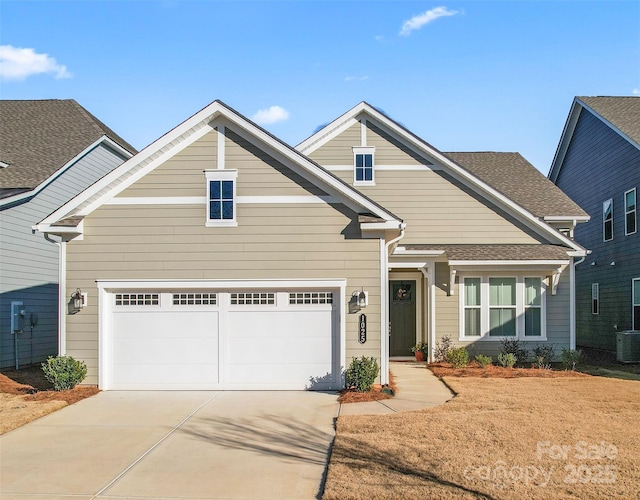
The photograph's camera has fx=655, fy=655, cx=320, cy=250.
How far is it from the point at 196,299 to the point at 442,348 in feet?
23.0

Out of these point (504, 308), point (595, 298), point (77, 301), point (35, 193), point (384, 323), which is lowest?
point (384, 323)

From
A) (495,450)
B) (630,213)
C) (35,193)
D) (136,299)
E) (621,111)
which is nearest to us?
(495,450)

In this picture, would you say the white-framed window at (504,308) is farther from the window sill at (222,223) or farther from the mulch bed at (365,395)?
the window sill at (222,223)

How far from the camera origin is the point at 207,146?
13.3 m

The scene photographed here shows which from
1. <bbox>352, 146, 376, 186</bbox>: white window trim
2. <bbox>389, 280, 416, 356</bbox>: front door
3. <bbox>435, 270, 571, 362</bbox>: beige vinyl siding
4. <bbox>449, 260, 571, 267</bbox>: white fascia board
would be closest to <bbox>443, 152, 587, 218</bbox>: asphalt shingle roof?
<bbox>449, 260, 571, 267</bbox>: white fascia board

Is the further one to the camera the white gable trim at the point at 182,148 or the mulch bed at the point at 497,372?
the mulch bed at the point at 497,372

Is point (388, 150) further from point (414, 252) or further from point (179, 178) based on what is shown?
point (179, 178)

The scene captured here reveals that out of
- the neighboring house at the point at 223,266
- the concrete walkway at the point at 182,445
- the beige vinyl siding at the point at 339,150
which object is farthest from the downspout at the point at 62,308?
the beige vinyl siding at the point at 339,150

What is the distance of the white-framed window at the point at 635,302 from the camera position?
1941cm

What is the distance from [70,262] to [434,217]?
9777 millimetres

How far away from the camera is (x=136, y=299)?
1336 centimetres

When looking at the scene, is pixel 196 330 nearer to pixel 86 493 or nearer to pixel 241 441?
pixel 241 441

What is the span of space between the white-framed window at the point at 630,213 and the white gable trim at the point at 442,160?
364cm

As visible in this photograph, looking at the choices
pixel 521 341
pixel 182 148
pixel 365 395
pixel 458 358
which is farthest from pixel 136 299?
pixel 521 341
